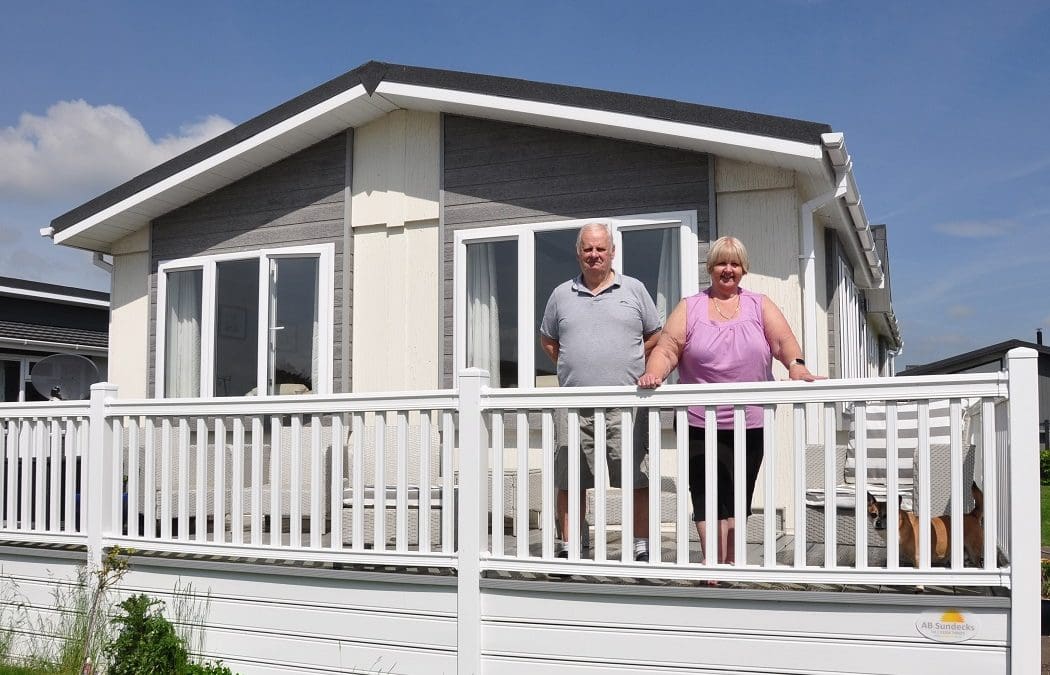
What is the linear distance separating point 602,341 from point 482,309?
7.06 ft

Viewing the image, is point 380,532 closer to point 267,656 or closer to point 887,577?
point 267,656

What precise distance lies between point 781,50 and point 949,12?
8.46ft

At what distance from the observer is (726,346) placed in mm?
3719

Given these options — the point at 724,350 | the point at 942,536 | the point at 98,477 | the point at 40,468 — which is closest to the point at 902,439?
the point at 942,536

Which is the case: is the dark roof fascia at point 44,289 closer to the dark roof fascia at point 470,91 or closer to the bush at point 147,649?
the dark roof fascia at point 470,91

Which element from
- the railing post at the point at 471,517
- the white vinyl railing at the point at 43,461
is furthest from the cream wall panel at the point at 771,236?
the white vinyl railing at the point at 43,461

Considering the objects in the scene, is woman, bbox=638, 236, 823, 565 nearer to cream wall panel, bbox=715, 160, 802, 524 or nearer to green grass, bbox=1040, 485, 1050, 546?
cream wall panel, bbox=715, 160, 802, 524

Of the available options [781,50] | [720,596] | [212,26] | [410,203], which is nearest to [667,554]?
[720,596]

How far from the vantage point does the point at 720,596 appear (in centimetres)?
340

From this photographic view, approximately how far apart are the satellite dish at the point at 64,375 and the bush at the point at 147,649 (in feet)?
19.7

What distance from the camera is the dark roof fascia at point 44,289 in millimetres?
13312

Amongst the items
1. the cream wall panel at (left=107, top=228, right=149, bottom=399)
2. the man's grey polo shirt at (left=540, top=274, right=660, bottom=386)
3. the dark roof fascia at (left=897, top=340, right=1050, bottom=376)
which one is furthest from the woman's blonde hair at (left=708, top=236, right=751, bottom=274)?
the dark roof fascia at (left=897, top=340, right=1050, bottom=376)

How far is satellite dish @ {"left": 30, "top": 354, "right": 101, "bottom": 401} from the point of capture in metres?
9.41

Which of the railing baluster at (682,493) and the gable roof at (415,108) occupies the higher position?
the gable roof at (415,108)
